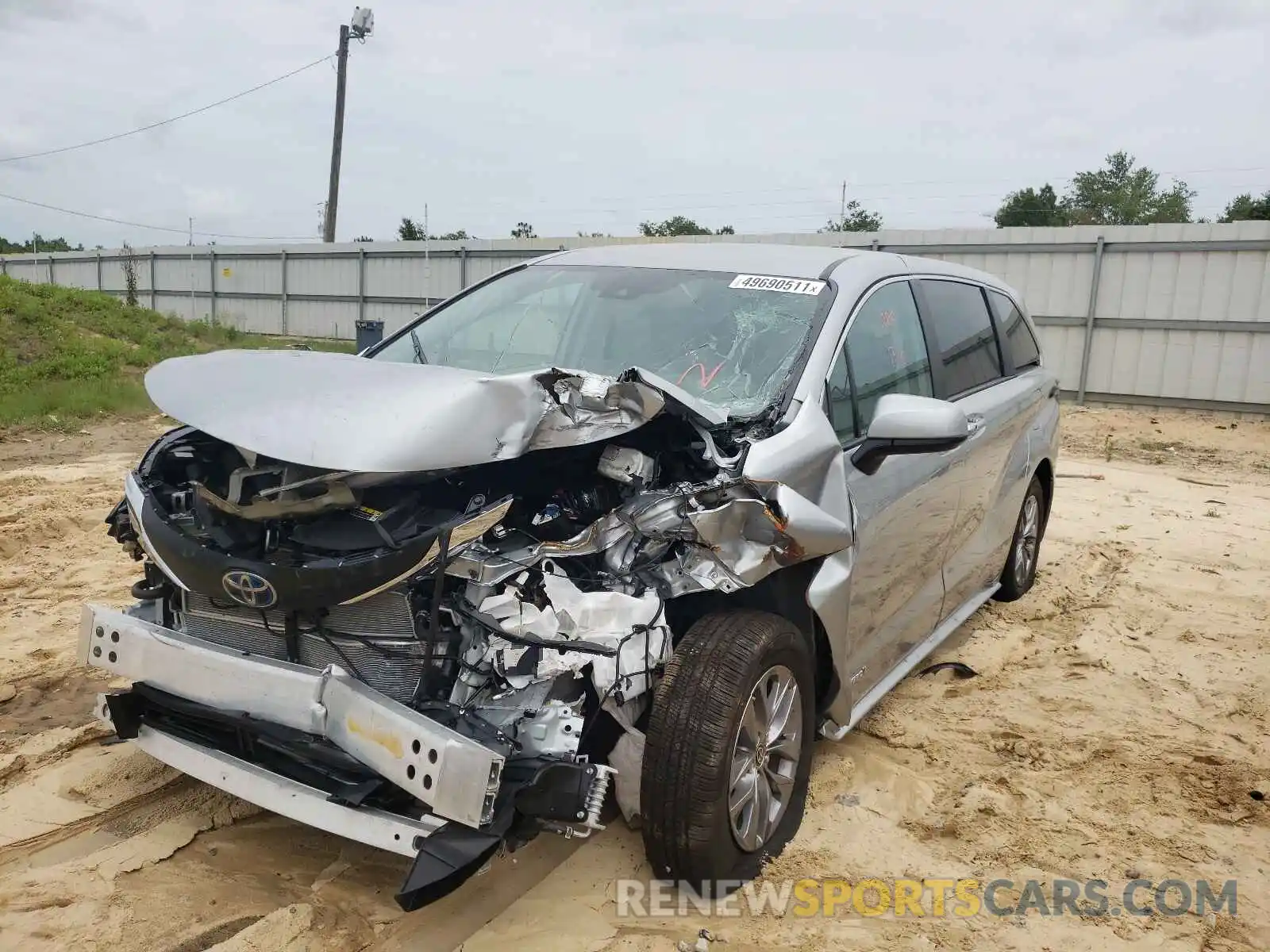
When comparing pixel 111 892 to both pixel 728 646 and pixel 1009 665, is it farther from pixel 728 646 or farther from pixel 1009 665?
pixel 1009 665

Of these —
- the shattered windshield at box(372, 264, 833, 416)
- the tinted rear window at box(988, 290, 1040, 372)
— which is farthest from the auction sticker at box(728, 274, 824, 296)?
the tinted rear window at box(988, 290, 1040, 372)

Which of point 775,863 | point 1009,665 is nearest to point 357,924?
point 775,863

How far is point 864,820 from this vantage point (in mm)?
3227

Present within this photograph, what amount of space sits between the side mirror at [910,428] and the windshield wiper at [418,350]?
1.68 meters

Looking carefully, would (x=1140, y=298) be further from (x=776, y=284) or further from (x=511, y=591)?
(x=511, y=591)

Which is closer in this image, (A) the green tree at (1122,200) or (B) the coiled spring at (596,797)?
(B) the coiled spring at (596,797)

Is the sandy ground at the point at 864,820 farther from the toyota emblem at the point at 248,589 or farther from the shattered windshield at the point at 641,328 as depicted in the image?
the shattered windshield at the point at 641,328

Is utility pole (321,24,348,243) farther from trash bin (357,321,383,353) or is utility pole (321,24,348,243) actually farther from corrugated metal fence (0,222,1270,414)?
trash bin (357,321,383,353)

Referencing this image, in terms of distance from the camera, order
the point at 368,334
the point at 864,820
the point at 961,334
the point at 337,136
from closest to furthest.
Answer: the point at 864,820 → the point at 961,334 → the point at 368,334 → the point at 337,136

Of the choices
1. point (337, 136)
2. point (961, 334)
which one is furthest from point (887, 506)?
point (337, 136)

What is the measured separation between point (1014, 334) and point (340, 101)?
70.3 ft

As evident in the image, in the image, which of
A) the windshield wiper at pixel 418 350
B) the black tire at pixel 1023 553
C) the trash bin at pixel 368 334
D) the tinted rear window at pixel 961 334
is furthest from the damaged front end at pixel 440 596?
the black tire at pixel 1023 553

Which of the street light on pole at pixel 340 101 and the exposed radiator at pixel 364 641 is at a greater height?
the street light on pole at pixel 340 101

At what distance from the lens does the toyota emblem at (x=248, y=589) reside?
2395mm
